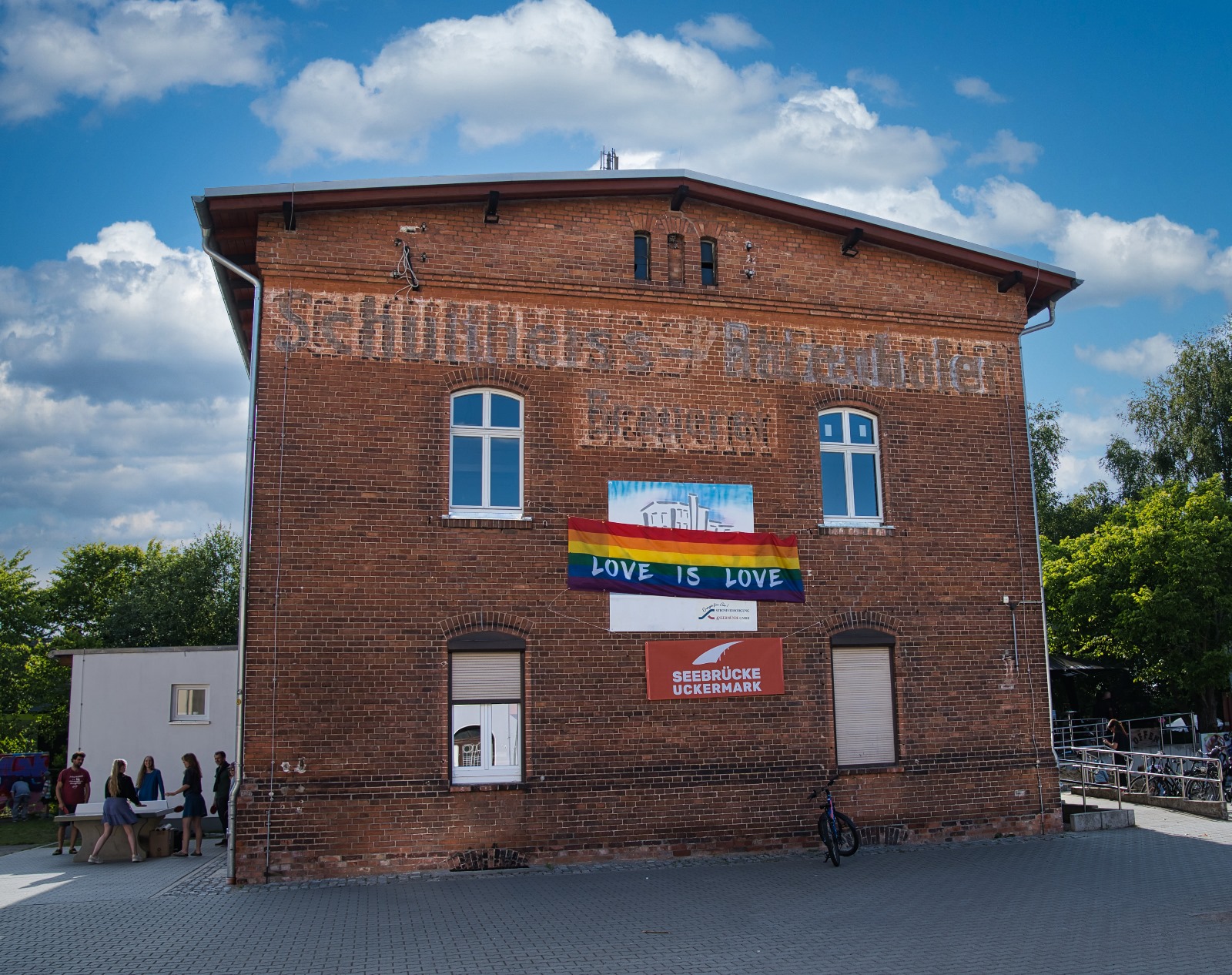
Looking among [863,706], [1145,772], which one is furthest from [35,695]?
[1145,772]

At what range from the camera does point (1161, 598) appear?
26.7 metres

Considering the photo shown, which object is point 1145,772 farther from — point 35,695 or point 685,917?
point 35,695

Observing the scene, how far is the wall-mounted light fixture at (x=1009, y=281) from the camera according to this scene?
54.0ft

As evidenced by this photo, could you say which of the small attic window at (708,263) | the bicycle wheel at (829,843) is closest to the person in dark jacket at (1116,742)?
the bicycle wheel at (829,843)

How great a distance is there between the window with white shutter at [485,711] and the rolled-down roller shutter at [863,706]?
4.50 m

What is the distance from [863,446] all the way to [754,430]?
177 centimetres

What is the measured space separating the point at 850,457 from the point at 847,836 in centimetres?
529

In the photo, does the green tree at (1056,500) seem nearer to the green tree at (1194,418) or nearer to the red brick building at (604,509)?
the green tree at (1194,418)

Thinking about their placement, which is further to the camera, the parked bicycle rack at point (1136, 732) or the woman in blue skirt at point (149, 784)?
the parked bicycle rack at point (1136, 732)

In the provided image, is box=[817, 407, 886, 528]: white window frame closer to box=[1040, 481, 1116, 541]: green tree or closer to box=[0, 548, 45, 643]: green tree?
box=[1040, 481, 1116, 541]: green tree

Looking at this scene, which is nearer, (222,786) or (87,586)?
(222,786)

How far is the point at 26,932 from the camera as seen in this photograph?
1030 centimetres

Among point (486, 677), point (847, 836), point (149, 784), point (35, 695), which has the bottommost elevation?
point (847, 836)

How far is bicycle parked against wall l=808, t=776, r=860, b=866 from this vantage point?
13.2 meters
